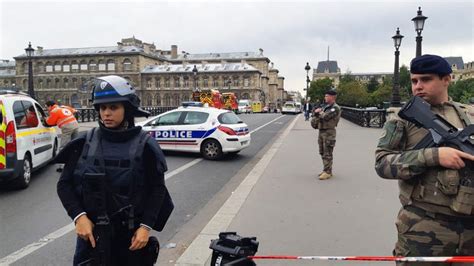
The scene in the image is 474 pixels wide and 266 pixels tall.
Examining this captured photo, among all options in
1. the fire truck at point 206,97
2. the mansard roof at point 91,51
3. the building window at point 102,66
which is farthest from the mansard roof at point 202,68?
the fire truck at point 206,97

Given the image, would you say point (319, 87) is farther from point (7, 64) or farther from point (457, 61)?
point (7, 64)

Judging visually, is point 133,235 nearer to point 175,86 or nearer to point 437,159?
point 437,159

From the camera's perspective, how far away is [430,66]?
246 cm

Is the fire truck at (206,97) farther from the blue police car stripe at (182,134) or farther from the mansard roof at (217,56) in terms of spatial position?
the mansard roof at (217,56)

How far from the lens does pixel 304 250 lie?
448 cm

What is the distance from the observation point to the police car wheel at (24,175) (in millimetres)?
7871

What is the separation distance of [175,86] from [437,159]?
107m

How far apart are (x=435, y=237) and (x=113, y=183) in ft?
6.45

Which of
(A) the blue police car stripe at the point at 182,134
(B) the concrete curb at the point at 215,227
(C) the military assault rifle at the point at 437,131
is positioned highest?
(C) the military assault rifle at the point at 437,131

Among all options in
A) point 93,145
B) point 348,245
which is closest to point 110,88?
point 93,145

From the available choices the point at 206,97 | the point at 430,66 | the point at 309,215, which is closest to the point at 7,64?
the point at 206,97

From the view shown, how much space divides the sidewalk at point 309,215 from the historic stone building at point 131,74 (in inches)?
3817

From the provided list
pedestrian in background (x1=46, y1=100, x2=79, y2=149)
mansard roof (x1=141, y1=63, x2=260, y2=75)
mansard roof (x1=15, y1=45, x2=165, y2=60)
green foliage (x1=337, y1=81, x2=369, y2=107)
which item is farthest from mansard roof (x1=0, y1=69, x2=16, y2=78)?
pedestrian in background (x1=46, y1=100, x2=79, y2=149)

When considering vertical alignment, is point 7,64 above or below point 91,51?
below
